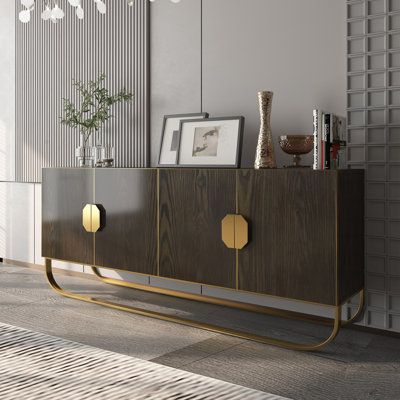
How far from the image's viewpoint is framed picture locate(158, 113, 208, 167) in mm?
3284

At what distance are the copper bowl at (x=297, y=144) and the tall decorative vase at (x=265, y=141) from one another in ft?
0.22

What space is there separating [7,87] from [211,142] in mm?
2298

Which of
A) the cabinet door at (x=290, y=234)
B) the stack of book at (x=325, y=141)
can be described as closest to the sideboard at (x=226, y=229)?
the cabinet door at (x=290, y=234)

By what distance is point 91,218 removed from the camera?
10.6 feet

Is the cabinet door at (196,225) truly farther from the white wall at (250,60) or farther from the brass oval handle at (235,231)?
the white wall at (250,60)

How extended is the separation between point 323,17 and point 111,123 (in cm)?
159

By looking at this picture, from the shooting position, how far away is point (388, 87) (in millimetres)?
2654

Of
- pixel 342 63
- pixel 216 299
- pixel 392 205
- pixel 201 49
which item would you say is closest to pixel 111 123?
pixel 201 49

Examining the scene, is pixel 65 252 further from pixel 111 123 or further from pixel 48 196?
pixel 111 123

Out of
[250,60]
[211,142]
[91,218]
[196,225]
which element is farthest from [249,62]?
[91,218]

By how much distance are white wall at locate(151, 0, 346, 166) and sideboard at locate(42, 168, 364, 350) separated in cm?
50

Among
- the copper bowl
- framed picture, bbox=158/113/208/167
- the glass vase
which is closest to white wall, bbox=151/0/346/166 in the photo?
framed picture, bbox=158/113/208/167

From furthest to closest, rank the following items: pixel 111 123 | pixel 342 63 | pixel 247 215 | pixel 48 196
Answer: pixel 111 123 < pixel 48 196 < pixel 342 63 < pixel 247 215

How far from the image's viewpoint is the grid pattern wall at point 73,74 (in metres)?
3.65
